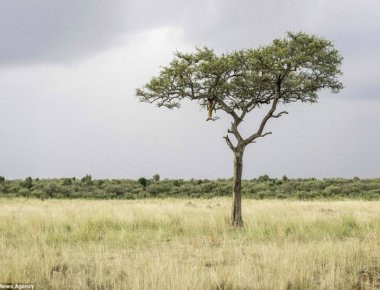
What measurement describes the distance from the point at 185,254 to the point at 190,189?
3950 centimetres

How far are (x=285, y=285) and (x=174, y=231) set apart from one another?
30.5 ft

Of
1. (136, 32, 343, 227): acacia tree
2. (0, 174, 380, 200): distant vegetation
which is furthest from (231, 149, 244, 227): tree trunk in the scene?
(0, 174, 380, 200): distant vegetation

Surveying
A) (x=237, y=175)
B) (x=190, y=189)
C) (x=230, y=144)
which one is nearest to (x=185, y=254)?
(x=237, y=175)

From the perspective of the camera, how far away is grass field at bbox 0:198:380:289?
29.5ft

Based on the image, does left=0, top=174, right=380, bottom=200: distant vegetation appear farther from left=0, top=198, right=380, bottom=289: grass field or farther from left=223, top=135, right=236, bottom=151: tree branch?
left=0, top=198, right=380, bottom=289: grass field

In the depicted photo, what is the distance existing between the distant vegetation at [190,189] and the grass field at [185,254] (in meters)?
26.1

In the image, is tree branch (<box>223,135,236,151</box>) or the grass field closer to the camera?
the grass field

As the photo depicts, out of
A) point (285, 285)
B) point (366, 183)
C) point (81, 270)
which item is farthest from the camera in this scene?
point (366, 183)

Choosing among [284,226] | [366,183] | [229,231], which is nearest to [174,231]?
[229,231]

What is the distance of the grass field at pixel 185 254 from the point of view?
354 inches

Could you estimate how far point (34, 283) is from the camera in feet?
29.3

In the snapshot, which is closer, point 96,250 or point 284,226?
point 96,250

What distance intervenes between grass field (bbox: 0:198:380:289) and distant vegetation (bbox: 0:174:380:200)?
26117 mm

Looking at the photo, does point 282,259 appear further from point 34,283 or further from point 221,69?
point 221,69
